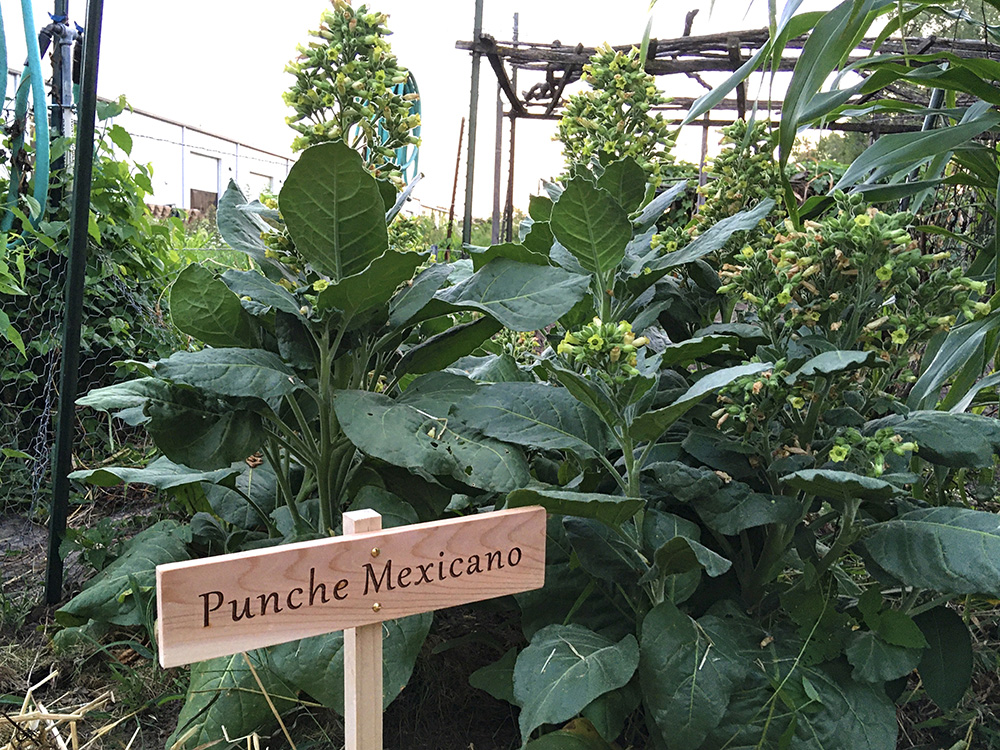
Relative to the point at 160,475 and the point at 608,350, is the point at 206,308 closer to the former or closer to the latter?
the point at 160,475

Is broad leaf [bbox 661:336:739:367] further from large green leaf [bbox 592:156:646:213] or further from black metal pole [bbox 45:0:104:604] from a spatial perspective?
black metal pole [bbox 45:0:104:604]

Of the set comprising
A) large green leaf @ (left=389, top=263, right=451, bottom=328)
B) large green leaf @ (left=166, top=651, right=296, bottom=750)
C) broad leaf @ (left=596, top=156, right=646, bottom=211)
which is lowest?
large green leaf @ (left=166, top=651, right=296, bottom=750)

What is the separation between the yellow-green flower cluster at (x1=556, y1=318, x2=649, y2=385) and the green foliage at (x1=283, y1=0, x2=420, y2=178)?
0.56 meters

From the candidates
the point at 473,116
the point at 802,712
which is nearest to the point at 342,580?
the point at 802,712

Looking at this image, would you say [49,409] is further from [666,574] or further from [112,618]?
[666,574]

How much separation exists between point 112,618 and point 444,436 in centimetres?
74

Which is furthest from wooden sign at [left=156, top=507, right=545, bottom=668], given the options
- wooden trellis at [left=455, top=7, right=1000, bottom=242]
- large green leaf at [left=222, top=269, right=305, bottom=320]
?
wooden trellis at [left=455, top=7, right=1000, bottom=242]

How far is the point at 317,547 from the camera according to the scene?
875mm

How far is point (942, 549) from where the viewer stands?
1.05 m

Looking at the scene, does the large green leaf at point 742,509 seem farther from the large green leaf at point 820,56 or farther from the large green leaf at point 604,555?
the large green leaf at point 820,56

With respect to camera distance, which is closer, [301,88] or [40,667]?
[301,88]

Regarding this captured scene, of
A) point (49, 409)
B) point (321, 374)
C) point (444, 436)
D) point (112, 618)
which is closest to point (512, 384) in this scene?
point (444, 436)

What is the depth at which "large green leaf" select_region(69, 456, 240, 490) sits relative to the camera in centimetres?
136

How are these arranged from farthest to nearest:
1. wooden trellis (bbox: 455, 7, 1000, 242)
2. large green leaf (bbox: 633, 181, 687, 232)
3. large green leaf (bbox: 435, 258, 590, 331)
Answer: wooden trellis (bbox: 455, 7, 1000, 242), large green leaf (bbox: 633, 181, 687, 232), large green leaf (bbox: 435, 258, 590, 331)
